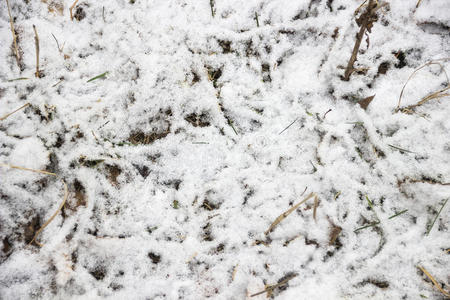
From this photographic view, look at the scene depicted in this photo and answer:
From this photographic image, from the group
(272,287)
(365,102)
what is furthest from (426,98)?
(272,287)

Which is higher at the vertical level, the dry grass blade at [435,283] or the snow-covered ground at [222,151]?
the snow-covered ground at [222,151]

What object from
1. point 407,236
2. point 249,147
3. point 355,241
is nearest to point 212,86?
point 249,147

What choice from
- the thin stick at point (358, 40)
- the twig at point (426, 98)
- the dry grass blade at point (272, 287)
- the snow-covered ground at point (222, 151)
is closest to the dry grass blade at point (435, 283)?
the snow-covered ground at point (222, 151)

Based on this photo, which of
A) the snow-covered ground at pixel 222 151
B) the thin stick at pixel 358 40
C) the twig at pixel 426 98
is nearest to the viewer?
the thin stick at pixel 358 40

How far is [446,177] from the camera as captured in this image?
130 centimetres

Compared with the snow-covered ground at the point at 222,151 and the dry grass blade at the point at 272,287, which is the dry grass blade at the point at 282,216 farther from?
the dry grass blade at the point at 272,287

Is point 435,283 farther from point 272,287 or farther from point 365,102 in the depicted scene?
point 365,102

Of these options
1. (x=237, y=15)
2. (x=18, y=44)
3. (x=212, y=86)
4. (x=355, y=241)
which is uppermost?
(x=237, y=15)

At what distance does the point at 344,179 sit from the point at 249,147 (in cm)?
52

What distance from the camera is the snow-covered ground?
1.25 metres

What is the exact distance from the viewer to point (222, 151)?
4.70ft

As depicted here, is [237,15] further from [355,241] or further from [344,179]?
[355,241]

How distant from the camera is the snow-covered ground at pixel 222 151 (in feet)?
4.12

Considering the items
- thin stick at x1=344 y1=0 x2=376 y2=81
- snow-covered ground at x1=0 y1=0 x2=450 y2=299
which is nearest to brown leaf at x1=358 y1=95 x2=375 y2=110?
snow-covered ground at x1=0 y1=0 x2=450 y2=299
